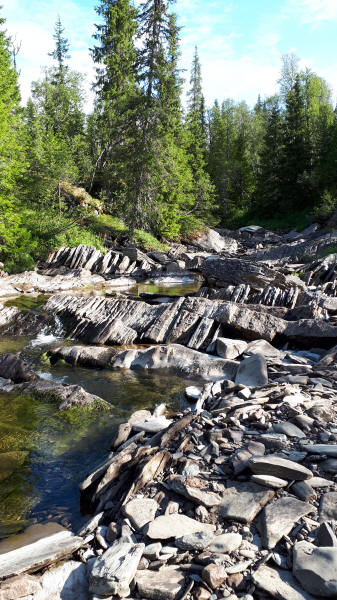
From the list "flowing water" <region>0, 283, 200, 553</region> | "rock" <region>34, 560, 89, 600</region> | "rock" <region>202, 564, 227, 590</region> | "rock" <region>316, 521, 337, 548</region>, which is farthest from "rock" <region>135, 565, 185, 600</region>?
"flowing water" <region>0, 283, 200, 553</region>

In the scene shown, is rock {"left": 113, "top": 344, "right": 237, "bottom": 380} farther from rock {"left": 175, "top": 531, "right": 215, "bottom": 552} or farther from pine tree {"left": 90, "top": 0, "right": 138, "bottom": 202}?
pine tree {"left": 90, "top": 0, "right": 138, "bottom": 202}

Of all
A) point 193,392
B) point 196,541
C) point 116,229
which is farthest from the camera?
point 116,229

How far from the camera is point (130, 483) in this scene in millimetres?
4504

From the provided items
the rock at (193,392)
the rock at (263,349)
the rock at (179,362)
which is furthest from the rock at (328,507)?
the rock at (263,349)

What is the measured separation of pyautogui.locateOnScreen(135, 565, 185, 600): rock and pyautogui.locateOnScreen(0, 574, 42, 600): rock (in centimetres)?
93

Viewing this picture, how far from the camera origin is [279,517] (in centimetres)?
349

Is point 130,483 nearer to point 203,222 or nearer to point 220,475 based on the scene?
point 220,475

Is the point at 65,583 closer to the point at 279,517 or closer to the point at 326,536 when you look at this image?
the point at 279,517

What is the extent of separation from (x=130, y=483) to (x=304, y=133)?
50.9 meters

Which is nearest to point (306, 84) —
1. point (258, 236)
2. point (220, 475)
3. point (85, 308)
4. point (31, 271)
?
point (258, 236)

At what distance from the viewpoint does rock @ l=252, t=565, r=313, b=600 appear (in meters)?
2.77

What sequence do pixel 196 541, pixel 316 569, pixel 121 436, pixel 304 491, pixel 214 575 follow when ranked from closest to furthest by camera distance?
pixel 316 569, pixel 214 575, pixel 196 541, pixel 304 491, pixel 121 436

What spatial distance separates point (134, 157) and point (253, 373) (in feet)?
79.2

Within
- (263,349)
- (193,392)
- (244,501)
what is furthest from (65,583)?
(263,349)
